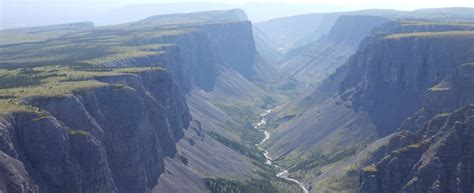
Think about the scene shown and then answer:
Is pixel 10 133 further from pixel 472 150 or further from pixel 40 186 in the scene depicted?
pixel 472 150

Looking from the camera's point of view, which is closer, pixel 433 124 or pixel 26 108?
pixel 26 108

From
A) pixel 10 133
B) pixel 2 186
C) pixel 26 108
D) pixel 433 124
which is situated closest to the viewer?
pixel 2 186

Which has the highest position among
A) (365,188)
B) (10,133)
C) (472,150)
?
(10,133)

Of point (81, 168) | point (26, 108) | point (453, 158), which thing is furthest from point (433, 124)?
point (26, 108)

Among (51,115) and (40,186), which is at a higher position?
(51,115)

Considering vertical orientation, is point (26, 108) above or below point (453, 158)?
above

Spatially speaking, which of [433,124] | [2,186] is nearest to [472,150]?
[433,124]

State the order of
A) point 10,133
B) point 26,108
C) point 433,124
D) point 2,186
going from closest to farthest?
1. point 2,186
2. point 10,133
3. point 26,108
4. point 433,124

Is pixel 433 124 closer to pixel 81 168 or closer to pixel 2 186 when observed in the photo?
pixel 81 168

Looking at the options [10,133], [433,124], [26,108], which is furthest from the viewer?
[433,124]
